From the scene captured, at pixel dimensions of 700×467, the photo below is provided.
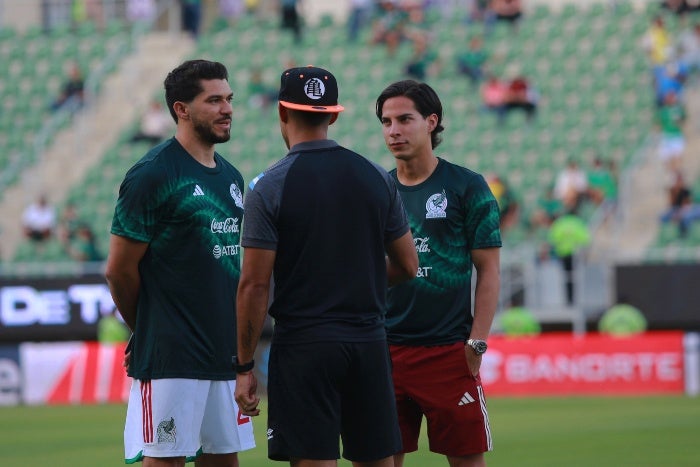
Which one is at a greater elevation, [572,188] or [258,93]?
[258,93]

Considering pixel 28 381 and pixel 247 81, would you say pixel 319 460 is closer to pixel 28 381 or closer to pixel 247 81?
pixel 28 381

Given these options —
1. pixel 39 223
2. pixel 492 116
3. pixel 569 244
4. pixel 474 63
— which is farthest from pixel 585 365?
pixel 39 223

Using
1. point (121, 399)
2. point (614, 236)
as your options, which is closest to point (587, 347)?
point (614, 236)

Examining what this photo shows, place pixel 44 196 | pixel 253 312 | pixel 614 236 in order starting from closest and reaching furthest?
pixel 253 312 → pixel 614 236 → pixel 44 196

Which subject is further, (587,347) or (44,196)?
(44,196)

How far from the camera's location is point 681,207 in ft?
70.7

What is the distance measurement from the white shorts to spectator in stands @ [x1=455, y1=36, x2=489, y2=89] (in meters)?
20.6

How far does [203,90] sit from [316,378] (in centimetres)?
163

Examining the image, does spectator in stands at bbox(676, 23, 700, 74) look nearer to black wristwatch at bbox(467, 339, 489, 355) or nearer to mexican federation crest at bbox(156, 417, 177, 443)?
black wristwatch at bbox(467, 339, 489, 355)

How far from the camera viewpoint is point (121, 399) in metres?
20.0

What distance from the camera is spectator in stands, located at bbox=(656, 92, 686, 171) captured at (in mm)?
23281

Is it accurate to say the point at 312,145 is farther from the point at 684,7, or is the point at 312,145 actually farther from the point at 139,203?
the point at 684,7

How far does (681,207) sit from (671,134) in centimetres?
243

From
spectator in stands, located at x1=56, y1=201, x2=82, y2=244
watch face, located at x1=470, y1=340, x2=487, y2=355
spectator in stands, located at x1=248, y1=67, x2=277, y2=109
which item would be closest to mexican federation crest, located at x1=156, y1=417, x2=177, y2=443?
watch face, located at x1=470, y1=340, x2=487, y2=355
